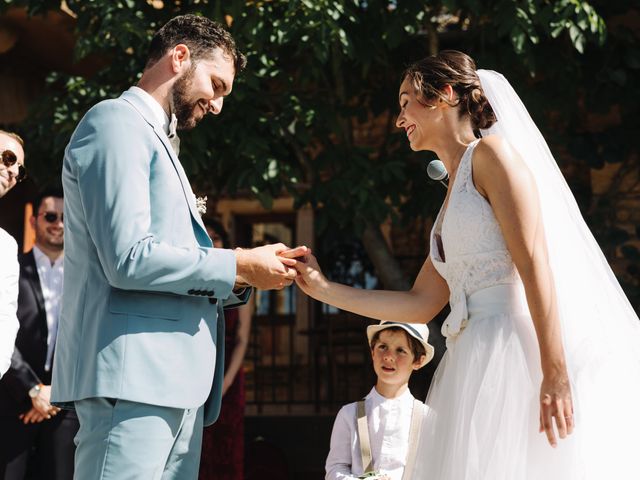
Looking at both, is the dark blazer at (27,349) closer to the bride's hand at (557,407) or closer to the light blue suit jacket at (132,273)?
the light blue suit jacket at (132,273)

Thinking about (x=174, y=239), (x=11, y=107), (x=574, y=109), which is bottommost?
(x=174, y=239)

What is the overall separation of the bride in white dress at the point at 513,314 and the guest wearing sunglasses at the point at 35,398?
2395mm

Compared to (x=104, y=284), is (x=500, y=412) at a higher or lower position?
lower

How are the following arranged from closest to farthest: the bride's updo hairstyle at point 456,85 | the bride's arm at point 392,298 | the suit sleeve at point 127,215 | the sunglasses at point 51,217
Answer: the suit sleeve at point 127,215 < the bride's updo hairstyle at point 456,85 < the bride's arm at point 392,298 < the sunglasses at point 51,217

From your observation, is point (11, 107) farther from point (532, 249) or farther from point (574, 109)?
point (532, 249)

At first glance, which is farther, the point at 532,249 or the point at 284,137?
the point at 284,137

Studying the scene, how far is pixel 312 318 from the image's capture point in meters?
11.3

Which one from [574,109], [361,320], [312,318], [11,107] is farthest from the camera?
[312,318]

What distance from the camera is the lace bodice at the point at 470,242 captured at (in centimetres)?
249

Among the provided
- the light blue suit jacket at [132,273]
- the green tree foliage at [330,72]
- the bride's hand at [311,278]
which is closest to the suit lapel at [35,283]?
the green tree foliage at [330,72]

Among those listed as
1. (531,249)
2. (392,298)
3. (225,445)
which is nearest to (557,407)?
(531,249)

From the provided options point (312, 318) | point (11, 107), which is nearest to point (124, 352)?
point (11, 107)

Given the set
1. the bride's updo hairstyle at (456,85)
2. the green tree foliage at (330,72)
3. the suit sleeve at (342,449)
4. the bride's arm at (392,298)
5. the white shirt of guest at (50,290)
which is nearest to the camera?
the bride's updo hairstyle at (456,85)

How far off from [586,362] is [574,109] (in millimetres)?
4809
